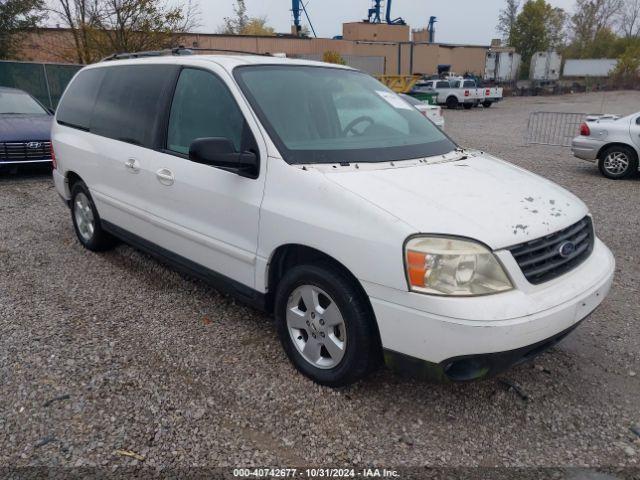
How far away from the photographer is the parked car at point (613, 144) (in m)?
9.05

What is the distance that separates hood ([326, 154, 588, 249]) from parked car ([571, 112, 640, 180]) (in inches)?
283

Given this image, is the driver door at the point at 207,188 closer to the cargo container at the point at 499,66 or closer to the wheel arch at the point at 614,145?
the wheel arch at the point at 614,145

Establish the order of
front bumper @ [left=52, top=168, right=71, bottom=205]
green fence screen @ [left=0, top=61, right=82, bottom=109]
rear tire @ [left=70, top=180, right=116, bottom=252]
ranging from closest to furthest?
1. rear tire @ [left=70, top=180, right=116, bottom=252]
2. front bumper @ [left=52, top=168, right=71, bottom=205]
3. green fence screen @ [left=0, top=61, right=82, bottom=109]

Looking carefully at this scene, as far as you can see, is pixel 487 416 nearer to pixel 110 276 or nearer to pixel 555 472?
pixel 555 472

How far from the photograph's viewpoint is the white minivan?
237 centimetres

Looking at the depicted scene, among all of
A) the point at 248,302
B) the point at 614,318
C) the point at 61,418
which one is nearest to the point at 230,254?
the point at 248,302

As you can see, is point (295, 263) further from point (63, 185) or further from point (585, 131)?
point (585, 131)

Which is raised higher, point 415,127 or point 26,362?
point 415,127

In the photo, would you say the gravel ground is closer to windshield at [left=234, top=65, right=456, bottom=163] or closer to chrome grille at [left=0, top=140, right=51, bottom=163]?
windshield at [left=234, top=65, right=456, bottom=163]

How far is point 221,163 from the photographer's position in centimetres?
298

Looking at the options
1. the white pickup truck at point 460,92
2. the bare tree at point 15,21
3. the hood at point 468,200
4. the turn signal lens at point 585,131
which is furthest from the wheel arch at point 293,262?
the white pickup truck at point 460,92

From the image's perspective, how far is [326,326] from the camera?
9.32ft

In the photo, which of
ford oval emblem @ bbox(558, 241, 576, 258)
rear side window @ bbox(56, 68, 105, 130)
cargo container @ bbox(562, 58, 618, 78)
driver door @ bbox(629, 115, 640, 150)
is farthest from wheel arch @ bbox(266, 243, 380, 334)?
cargo container @ bbox(562, 58, 618, 78)

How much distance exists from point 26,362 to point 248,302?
56.1 inches
